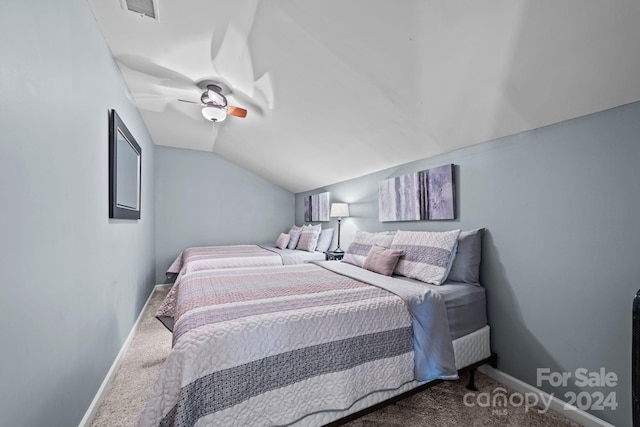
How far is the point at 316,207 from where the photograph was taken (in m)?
4.90

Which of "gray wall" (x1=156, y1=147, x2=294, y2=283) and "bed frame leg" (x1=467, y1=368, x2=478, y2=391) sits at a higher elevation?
"gray wall" (x1=156, y1=147, x2=294, y2=283)

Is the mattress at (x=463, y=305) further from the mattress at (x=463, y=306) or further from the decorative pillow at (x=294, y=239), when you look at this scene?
the decorative pillow at (x=294, y=239)

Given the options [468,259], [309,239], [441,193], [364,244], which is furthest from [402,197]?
[309,239]

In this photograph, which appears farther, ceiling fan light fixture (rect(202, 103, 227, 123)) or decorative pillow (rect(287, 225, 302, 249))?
decorative pillow (rect(287, 225, 302, 249))

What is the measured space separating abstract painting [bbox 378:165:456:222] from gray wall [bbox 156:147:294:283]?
125 inches

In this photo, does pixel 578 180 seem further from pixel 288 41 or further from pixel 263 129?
pixel 263 129

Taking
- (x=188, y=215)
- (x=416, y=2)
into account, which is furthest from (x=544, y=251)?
(x=188, y=215)

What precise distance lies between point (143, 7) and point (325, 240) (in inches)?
134

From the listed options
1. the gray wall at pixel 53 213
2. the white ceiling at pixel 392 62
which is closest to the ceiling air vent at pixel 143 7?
the white ceiling at pixel 392 62

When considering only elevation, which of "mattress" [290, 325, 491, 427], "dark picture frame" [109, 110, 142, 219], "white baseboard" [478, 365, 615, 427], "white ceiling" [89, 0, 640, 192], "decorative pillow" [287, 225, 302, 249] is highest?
"white ceiling" [89, 0, 640, 192]

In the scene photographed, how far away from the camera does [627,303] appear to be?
4.58 feet

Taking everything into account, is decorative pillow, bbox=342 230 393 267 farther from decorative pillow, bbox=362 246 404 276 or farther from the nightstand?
the nightstand

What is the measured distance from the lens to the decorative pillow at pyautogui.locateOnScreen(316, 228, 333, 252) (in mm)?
4285

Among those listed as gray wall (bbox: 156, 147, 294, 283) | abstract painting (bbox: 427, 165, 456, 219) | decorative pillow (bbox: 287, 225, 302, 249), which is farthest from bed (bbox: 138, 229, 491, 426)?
gray wall (bbox: 156, 147, 294, 283)
